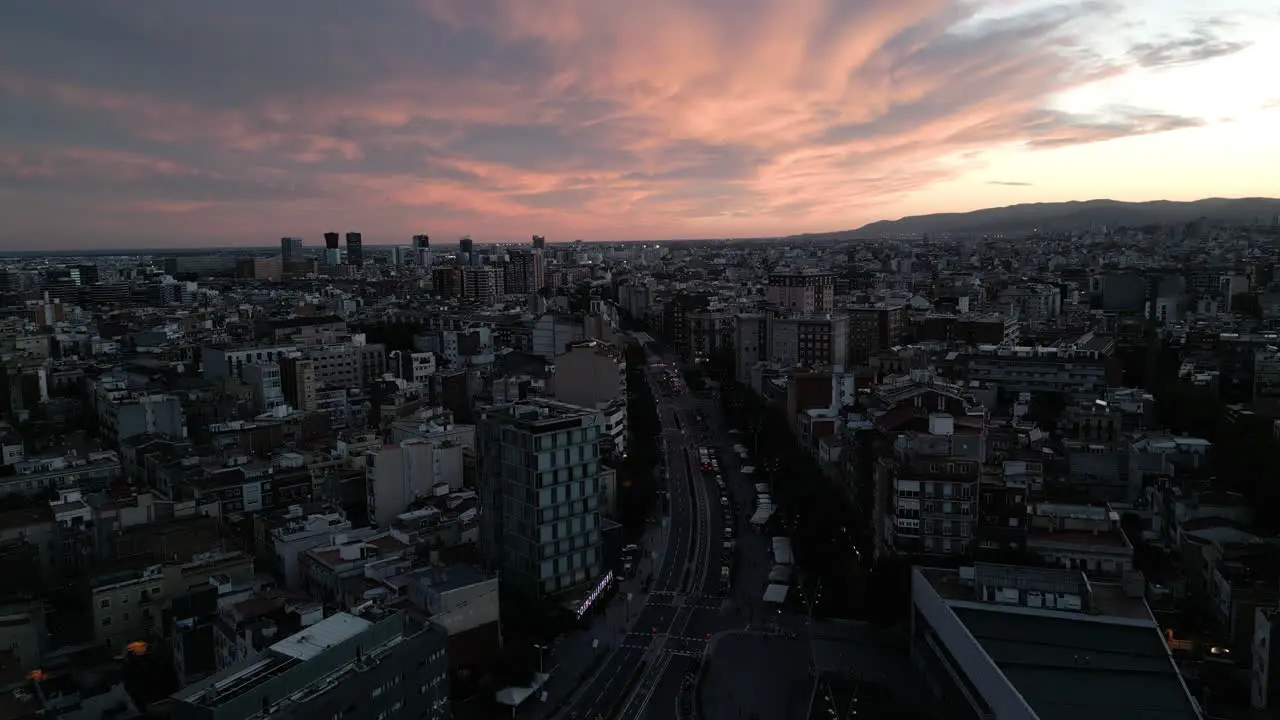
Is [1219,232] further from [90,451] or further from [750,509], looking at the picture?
[90,451]

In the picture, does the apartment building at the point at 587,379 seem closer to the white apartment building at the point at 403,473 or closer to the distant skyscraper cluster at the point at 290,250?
the white apartment building at the point at 403,473

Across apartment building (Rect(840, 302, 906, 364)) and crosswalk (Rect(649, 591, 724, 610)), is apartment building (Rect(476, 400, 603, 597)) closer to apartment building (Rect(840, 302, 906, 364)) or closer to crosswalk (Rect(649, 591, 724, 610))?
crosswalk (Rect(649, 591, 724, 610))

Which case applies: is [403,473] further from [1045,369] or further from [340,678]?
[1045,369]

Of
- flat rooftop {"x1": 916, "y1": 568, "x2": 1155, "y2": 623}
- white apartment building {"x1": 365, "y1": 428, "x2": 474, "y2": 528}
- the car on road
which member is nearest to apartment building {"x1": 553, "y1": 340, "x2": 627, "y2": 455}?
white apartment building {"x1": 365, "y1": 428, "x2": 474, "y2": 528}

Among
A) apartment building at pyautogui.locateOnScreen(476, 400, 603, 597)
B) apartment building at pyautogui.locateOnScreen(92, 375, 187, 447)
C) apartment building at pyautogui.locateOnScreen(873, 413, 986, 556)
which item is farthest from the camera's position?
apartment building at pyautogui.locateOnScreen(92, 375, 187, 447)

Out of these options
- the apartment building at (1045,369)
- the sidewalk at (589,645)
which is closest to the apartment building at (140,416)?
the sidewalk at (589,645)

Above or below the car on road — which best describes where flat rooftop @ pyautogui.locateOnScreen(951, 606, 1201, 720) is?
above
